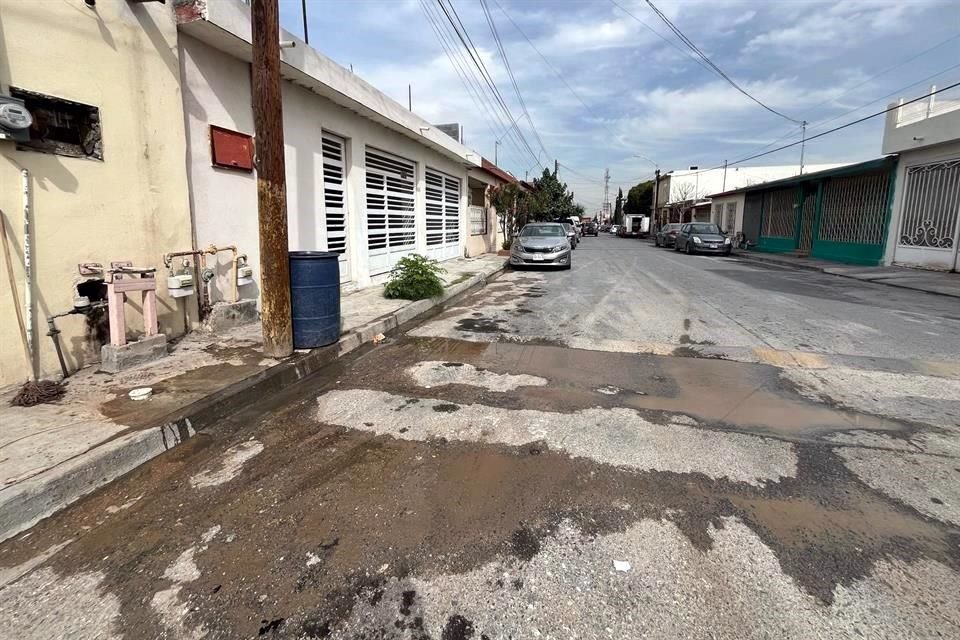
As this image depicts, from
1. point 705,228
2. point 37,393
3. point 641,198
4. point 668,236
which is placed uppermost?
point 641,198

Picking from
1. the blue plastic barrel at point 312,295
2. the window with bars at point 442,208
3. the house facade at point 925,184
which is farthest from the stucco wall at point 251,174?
the house facade at point 925,184

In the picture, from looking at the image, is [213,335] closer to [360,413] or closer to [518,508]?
[360,413]

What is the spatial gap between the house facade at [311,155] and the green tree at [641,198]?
185 ft

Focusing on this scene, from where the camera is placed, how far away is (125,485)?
3.02 meters

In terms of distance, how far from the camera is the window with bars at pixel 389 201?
405 inches

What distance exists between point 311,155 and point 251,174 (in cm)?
159

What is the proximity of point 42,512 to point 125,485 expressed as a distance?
1.31ft

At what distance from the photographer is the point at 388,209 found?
11109 millimetres

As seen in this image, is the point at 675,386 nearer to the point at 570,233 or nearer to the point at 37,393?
the point at 37,393

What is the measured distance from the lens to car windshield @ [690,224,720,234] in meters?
23.1

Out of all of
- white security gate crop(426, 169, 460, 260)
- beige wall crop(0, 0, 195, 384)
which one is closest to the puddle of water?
beige wall crop(0, 0, 195, 384)

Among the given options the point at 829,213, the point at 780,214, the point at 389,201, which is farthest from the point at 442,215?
the point at 780,214

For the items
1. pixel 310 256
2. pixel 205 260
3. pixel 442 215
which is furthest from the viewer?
pixel 442 215

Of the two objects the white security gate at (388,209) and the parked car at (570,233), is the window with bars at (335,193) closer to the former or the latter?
the white security gate at (388,209)
